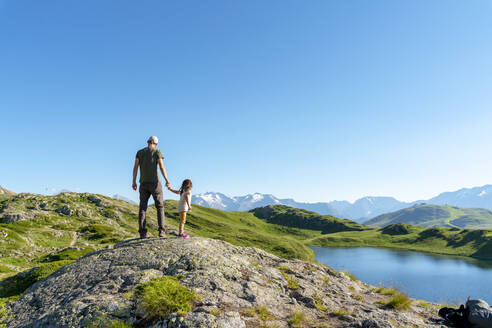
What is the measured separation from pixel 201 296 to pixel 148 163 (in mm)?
8433

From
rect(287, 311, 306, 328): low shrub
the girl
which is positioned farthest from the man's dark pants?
rect(287, 311, 306, 328): low shrub

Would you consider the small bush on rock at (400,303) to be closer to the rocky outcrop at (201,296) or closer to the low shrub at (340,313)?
the rocky outcrop at (201,296)

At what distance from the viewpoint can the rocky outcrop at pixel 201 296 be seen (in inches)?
314

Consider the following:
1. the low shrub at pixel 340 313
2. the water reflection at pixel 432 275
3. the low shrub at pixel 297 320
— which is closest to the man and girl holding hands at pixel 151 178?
the low shrub at pixel 297 320

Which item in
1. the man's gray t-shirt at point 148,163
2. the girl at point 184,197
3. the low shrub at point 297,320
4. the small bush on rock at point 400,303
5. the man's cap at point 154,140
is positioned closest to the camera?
the low shrub at point 297,320

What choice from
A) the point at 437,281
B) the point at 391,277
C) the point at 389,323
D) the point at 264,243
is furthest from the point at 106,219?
the point at 437,281

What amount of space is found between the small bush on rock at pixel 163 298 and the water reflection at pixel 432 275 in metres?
85.0

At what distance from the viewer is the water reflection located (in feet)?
312

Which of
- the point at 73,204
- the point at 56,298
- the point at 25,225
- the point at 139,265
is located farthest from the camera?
the point at 73,204

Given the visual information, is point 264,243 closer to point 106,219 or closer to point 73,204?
point 106,219

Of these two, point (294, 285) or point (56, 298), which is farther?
point (294, 285)

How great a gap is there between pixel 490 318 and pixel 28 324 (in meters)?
16.5

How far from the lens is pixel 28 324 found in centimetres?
870

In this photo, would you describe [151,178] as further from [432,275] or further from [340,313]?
[432,275]
